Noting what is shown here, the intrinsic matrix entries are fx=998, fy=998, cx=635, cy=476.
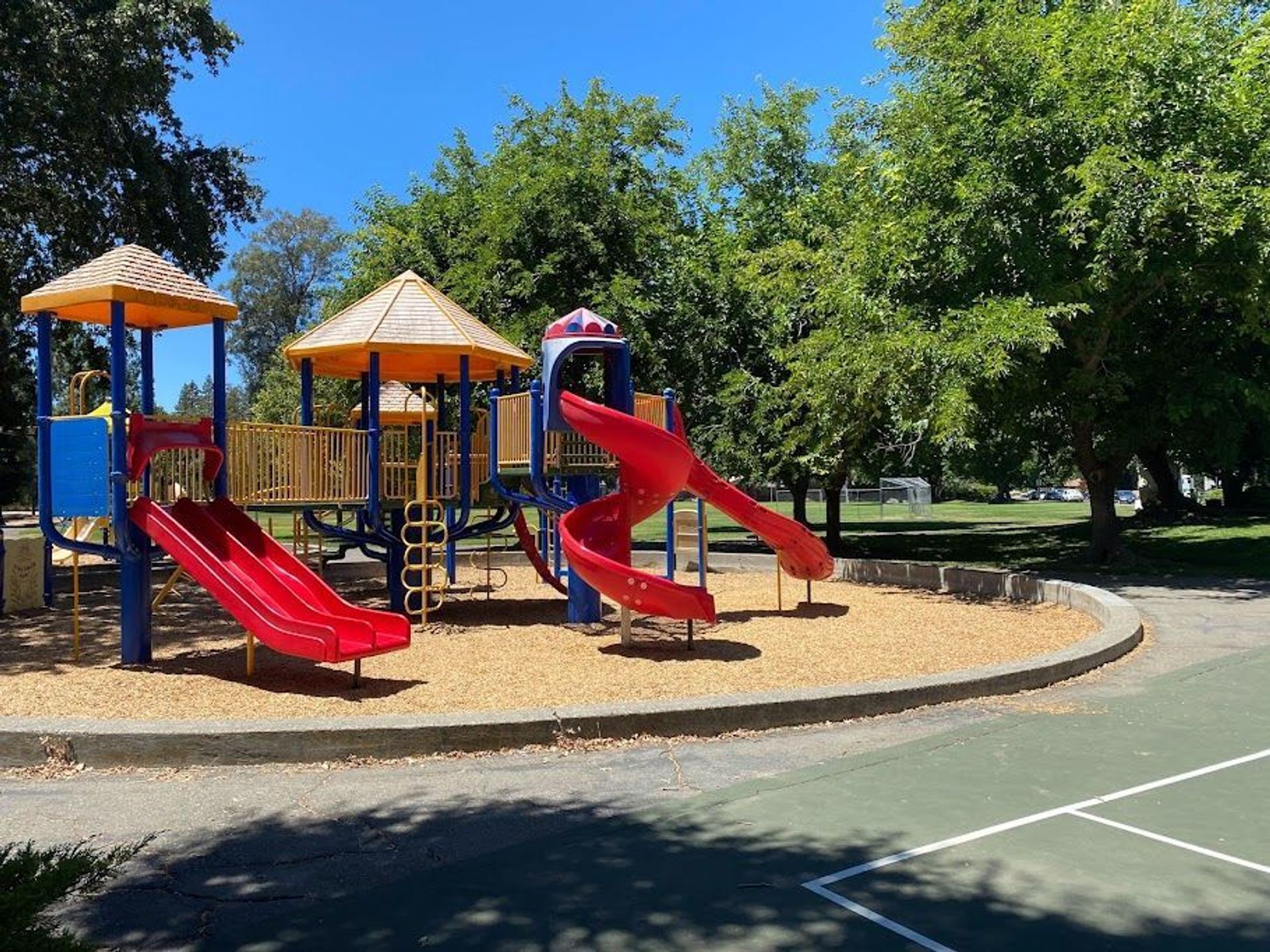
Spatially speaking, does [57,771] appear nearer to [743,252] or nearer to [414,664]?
[414,664]

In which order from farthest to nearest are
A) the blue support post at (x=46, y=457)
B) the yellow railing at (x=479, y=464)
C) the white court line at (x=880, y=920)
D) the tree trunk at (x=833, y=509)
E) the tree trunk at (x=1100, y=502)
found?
the tree trunk at (x=833, y=509) < the tree trunk at (x=1100, y=502) < the yellow railing at (x=479, y=464) < the blue support post at (x=46, y=457) < the white court line at (x=880, y=920)

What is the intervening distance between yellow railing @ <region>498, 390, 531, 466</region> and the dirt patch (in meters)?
2.29

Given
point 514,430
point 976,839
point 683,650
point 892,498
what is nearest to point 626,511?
point 683,650

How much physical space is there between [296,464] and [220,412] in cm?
163

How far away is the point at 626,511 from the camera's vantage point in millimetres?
11711

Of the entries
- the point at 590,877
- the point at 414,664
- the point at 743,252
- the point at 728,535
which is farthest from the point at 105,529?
the point at 728,535

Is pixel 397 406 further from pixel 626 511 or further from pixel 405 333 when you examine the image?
pixel 626 511

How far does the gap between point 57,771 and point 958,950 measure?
5.71m

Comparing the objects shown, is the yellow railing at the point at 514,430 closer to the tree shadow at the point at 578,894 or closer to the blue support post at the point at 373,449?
the blue support post at the point at 373,449

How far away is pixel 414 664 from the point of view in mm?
10406

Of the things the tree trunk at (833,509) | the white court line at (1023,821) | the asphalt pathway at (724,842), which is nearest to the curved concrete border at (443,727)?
the asphalt pathway at (724,842)

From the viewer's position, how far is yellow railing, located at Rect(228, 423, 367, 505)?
11.6 m

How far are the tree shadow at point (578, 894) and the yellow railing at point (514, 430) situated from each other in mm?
8342

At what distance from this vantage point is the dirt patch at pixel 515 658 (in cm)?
855
